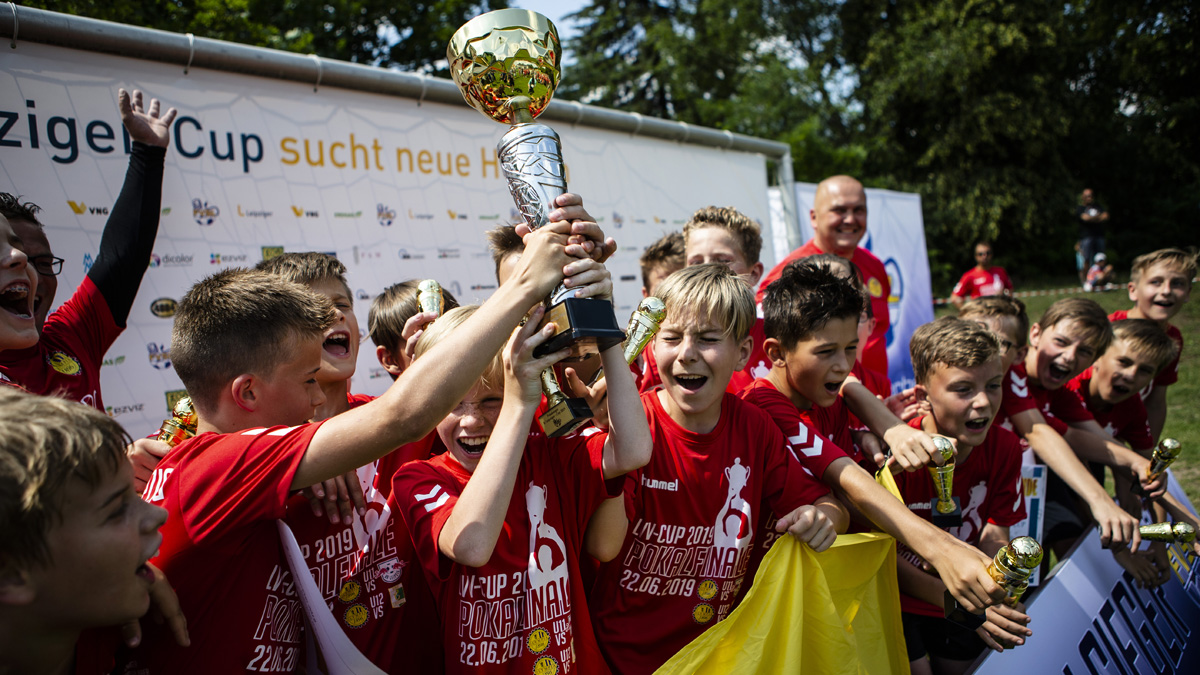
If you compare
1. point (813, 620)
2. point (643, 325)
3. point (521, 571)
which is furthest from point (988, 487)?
point (521, 571)

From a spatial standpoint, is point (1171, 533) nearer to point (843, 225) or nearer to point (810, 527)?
point (810, 527)

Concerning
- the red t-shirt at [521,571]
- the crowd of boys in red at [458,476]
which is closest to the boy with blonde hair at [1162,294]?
the crowd of boys in red at [458,476]

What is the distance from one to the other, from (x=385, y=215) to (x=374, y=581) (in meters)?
2.86

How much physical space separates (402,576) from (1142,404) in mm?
4591

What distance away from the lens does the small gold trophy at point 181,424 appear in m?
2.09

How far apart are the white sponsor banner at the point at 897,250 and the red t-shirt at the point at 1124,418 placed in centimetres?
291

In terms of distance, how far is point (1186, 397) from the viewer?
862 cm

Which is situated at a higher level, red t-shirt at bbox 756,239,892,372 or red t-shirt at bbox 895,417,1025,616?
red t-shirt at bbox 756,239,892,372

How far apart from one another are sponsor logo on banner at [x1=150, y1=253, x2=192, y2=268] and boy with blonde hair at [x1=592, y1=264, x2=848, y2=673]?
2.69 metres

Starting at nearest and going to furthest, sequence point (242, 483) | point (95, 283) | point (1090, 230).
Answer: point (242, 483) → point (95, 283) → point (1090, 230)

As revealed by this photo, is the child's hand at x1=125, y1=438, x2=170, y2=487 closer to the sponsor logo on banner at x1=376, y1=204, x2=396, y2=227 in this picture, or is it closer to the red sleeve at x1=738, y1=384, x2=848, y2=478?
the red sleeve at x1=738, y1=384, x2=848, y2=478

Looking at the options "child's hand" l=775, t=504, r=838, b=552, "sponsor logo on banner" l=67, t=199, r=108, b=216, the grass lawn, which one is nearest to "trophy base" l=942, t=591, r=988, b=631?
"child's hand" l=775, t=504, r=838, b=552

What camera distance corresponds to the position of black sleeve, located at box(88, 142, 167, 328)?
273cm

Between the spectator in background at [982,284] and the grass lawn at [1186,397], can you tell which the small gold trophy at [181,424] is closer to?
the grass lawn at [1186,397]
